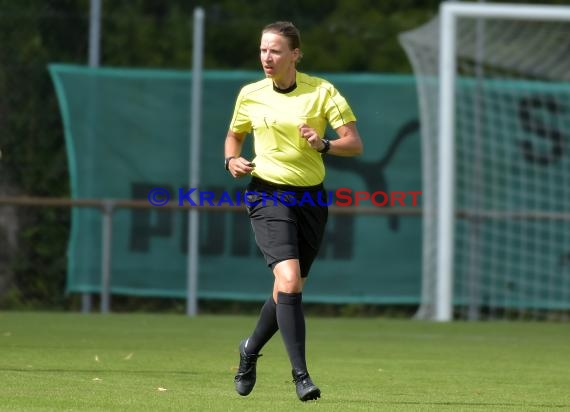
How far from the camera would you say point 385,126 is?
14.7m

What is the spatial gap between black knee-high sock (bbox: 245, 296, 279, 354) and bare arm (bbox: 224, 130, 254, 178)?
0.63m

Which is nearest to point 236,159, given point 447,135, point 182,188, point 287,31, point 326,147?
point 326,147

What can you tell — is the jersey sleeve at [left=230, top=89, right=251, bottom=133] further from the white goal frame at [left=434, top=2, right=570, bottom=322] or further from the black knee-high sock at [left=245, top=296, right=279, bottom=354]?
the white goal frame at [left=434, top=2, right=570, bottom=322]

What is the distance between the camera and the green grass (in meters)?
6.48

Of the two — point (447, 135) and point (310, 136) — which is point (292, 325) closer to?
point (310, 136)

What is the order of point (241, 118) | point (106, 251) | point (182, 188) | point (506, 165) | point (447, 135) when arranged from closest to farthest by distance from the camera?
point (241, 118) < point (447, 135) < point (106, 251) < point (182, 188) < point (506, 165)

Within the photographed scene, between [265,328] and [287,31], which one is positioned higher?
[287,31]

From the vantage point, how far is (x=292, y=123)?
662 centimetres

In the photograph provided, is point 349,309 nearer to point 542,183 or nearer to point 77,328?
point 542,183

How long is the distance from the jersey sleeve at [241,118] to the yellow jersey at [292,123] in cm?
6

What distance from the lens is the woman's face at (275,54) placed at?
21.5 feet

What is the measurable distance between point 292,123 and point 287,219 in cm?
45

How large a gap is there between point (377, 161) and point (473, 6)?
1836 millimetres

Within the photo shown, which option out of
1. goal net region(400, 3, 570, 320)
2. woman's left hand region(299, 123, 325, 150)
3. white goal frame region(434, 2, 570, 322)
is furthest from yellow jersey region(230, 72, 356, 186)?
goal net region(400, 3, 570, 320)
